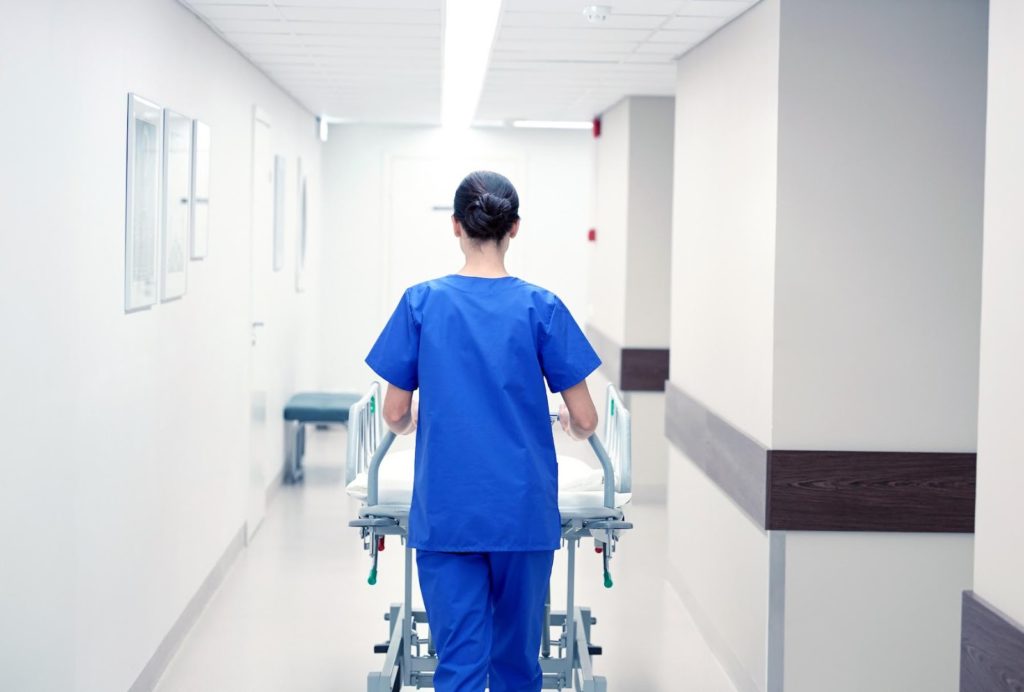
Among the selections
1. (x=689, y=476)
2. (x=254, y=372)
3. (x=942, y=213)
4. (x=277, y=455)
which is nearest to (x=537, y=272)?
(x=277, y=455)

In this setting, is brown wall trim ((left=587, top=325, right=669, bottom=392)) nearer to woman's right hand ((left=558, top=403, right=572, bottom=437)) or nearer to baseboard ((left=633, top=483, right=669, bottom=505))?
baseboard ((left=633, top=483, right=669, bottom=505))

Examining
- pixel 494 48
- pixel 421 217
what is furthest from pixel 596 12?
pixel 421 217

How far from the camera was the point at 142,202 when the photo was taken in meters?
4.07

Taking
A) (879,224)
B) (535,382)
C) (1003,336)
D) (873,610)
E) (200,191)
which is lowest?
(873,610)

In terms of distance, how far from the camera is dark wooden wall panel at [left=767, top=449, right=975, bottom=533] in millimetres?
3918

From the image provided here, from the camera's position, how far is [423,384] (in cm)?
298

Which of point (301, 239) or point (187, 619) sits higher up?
point (301, 239)

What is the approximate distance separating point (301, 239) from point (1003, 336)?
7248 mm

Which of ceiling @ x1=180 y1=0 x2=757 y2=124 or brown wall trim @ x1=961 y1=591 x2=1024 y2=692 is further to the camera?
ceiling @ x1=180 y1=0 x2=757 y2=124

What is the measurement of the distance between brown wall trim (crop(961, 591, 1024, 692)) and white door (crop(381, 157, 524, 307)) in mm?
8837

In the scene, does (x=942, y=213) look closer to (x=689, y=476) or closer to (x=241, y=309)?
(x=689, y=476)

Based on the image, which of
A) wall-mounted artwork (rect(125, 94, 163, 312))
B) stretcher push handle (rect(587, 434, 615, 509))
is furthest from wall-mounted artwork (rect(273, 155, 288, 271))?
stretcher push handle (rect(587, 434, 615, 509))

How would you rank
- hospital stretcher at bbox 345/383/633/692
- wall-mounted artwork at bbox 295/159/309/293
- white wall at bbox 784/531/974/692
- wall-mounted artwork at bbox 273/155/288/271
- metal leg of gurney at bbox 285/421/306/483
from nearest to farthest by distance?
hospital stretcher at bbox 345/383/633/692 < white wall at bbox 784/531/974/692 < wall-mounted artwork at bbox 273/155/288/271 < metal leg of gurney at bbox 285/421/306/483 < wall-mounted artwork at bbox 295/159/309/293

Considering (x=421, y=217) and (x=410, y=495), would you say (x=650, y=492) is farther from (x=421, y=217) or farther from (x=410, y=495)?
(x=410, y=495)
